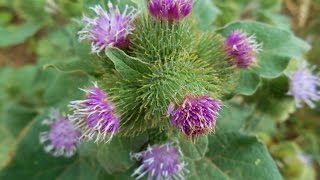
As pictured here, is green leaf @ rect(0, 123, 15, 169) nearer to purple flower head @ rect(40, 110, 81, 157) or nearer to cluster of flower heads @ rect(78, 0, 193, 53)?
purple flower head @ rect(40, 110, 81, 157)

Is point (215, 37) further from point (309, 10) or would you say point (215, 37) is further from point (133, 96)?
point (309, 10)

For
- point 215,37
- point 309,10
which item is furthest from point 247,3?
point 215,37

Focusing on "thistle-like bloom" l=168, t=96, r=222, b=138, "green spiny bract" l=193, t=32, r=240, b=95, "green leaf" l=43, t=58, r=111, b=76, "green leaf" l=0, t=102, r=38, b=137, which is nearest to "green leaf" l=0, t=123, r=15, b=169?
"green leaf" l=0, t=102, r=38, b=137

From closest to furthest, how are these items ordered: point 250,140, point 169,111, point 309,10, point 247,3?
1. point 169,111
2. point 250,140
3. point 247,3
4. point 309,10

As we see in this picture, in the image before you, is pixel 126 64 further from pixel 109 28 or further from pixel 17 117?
pixel 17 117

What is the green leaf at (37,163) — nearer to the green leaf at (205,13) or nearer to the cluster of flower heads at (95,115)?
the cluster of flower heads at (95,115)

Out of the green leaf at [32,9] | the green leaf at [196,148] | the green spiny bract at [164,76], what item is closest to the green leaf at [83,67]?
the green spiny bract at [164,76]
